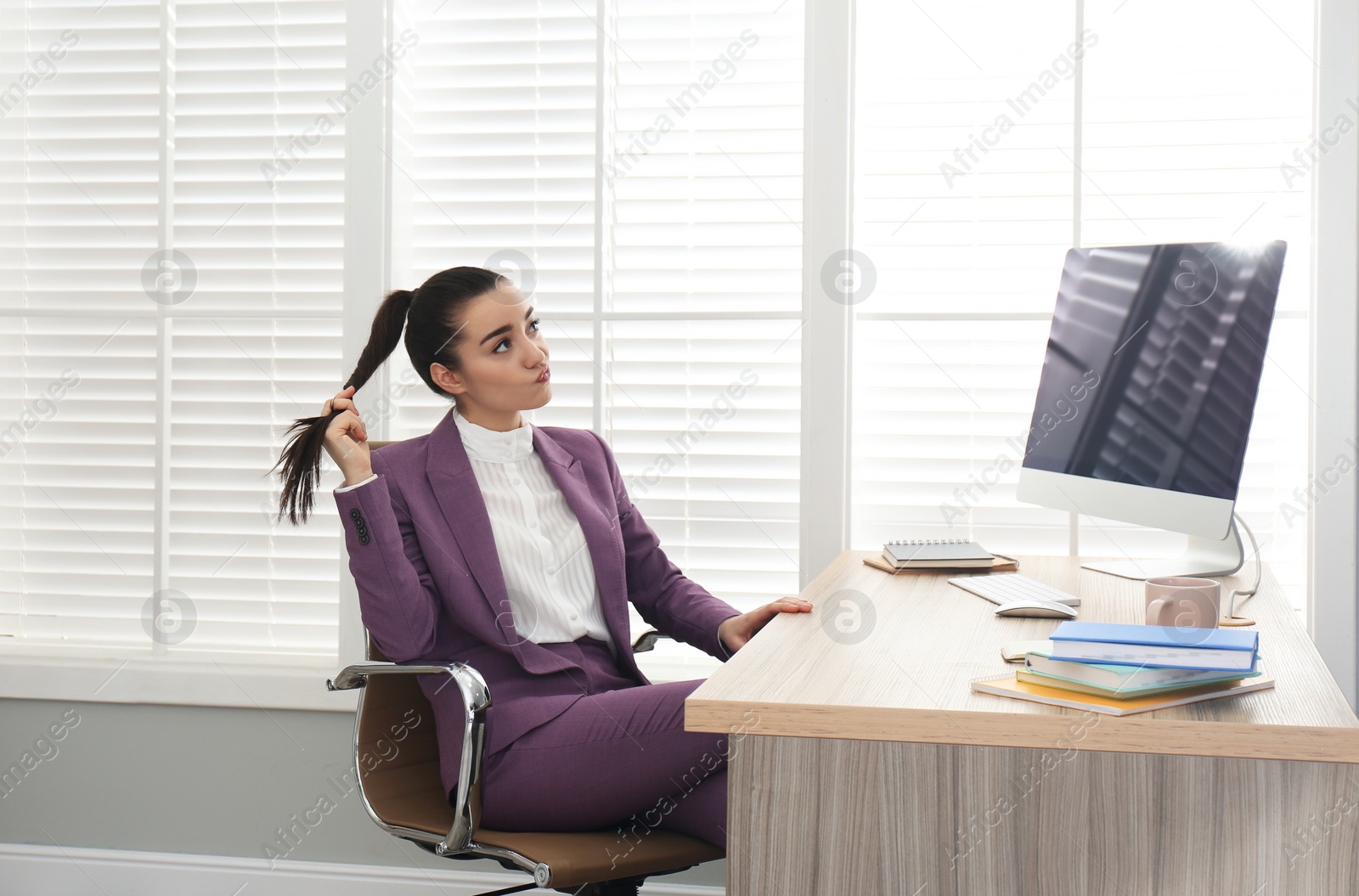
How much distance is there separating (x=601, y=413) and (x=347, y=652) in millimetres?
785

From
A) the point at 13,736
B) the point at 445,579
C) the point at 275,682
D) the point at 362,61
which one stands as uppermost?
the point at 362,61

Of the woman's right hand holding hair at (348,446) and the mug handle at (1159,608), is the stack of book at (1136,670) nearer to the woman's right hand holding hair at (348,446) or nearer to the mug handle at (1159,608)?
the mug handle at (1159,608)

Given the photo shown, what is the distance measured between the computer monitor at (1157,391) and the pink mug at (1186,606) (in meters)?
0.28

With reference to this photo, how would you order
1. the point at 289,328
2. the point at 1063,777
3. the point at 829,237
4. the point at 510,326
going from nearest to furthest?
the point at 1063,777 → the point at 510,326 → the point at 829,237 → the point at 289,328

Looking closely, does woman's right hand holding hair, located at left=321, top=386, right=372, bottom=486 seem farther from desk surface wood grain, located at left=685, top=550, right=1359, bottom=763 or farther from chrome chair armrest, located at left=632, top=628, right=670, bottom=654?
desk surface wood grain, located at left=685, top=550, right=1359, bottom=763

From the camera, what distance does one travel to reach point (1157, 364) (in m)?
1.71

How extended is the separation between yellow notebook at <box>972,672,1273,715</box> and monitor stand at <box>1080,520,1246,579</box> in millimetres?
688

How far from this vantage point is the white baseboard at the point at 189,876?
7.80ft

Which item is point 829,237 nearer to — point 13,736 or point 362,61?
point 362,61

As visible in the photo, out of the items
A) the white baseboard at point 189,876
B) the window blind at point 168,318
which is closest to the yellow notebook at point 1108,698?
the white baseboard at point 189,876

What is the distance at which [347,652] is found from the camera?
2379 mm

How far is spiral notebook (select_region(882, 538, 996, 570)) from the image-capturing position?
6.15 ft

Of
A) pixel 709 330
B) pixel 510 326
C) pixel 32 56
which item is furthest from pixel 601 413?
pixel 32 56

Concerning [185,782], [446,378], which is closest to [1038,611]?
[446,378]
